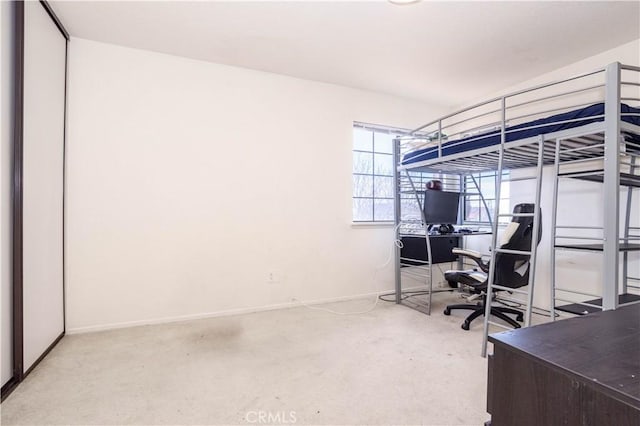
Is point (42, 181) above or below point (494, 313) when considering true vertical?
above

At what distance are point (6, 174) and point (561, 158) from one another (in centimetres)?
398

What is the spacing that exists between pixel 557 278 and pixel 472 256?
3.39 ft

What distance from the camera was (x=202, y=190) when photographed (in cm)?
293

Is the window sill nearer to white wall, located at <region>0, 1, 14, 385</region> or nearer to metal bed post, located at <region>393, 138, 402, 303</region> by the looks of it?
metal bed post, located at <region>393, 138, 402, 303</region>

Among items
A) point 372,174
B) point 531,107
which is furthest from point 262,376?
point 531,107

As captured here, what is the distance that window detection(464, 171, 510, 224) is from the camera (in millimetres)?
3701

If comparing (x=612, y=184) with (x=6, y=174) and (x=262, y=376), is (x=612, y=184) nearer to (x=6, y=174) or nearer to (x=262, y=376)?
(x=262, y=376)

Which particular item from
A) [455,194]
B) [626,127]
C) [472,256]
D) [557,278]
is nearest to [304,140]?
[455,194]

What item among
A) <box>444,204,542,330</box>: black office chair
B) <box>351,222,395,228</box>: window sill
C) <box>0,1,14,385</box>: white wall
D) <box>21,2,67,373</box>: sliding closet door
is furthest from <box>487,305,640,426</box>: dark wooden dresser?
<box>351,222,395,228</box>: window sill

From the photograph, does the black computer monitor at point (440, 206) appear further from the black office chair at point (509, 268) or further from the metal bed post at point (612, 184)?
the metal bed post at point (612, 184)

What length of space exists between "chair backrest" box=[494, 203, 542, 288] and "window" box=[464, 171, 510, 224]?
1151mm

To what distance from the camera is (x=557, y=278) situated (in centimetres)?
301

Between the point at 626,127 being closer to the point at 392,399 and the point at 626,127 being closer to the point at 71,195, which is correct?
the point at 392,399

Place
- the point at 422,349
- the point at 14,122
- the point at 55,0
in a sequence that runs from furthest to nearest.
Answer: the point at 422,349
the point at 55,0
the point at 14,122
